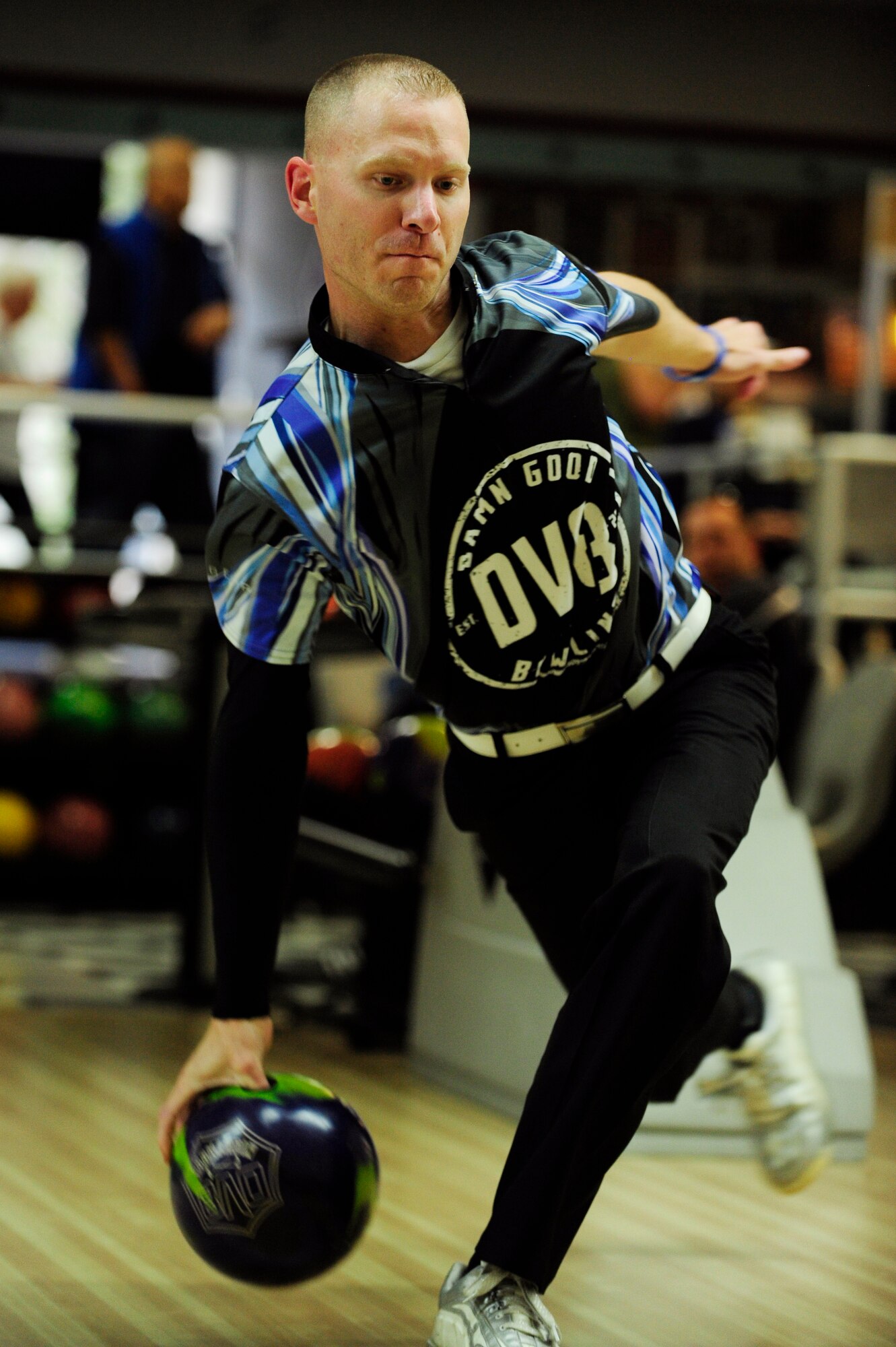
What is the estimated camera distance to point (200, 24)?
8273 millimetres

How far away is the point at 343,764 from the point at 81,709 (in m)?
1.96

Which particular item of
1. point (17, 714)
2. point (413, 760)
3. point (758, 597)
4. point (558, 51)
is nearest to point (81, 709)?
point (17, 714)

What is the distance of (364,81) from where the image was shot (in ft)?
6.20

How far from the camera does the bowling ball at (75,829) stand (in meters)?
6.41

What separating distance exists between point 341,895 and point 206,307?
255 cm

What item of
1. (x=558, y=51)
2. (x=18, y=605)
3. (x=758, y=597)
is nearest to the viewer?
(x=758, y=597)

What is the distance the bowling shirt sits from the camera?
1939 mm

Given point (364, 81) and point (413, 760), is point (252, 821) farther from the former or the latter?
point (413, 760)

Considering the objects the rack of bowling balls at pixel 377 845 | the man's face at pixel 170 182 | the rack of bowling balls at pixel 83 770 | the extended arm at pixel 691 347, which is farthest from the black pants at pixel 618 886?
the man's face at pixel 170 182

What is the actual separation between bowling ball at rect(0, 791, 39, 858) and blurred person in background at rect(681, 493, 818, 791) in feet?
8.89

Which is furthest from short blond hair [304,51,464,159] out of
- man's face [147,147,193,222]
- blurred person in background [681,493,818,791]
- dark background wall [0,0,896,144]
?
dark background wall [0,0,896,144]

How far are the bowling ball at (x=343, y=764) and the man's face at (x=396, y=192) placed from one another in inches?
114

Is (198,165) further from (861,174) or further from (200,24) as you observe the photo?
(861,174)

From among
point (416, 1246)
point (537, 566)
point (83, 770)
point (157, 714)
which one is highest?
point (537, 566)
